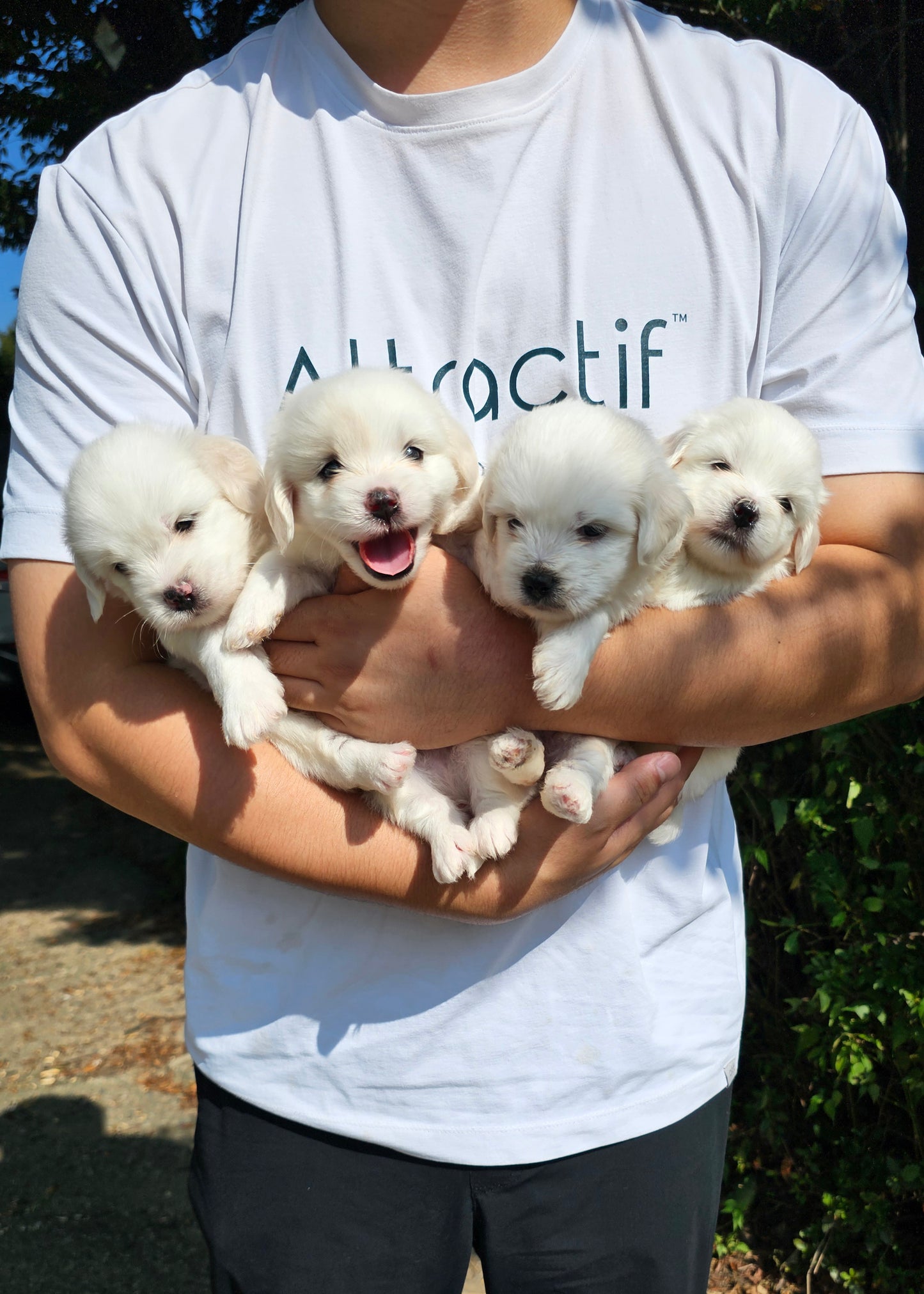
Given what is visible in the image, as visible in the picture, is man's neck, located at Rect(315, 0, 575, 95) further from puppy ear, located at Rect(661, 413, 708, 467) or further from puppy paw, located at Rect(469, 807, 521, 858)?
puppy paw, located at Rect(469, 807, 521, 858)

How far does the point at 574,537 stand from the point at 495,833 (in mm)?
596

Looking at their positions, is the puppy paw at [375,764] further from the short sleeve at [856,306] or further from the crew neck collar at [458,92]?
the crew neck collar at [458,92]

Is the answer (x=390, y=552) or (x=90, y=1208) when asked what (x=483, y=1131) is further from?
(x=90, y=1208)

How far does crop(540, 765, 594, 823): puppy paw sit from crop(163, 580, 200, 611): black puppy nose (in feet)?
2.62

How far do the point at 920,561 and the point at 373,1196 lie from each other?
1510 mm

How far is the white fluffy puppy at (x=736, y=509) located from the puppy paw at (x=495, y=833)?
33 cm

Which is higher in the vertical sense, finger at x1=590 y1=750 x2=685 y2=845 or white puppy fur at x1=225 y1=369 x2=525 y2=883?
white puppy fur at x1=225 y1=369 x2=525 y2=883

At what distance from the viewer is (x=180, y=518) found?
7.05 ft

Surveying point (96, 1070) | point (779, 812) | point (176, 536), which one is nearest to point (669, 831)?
point (176, 536)

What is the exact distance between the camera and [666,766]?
1935 millimetres

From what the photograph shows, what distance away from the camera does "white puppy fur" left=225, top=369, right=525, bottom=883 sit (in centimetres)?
194

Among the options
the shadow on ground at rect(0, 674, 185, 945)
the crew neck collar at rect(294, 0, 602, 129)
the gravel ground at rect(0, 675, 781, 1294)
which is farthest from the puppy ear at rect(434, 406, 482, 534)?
the shadow on ground at rect(0, 674, 185, 945)

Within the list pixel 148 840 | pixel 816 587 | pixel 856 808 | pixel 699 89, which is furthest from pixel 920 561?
pixel 148 840

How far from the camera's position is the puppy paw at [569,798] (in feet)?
6.06
